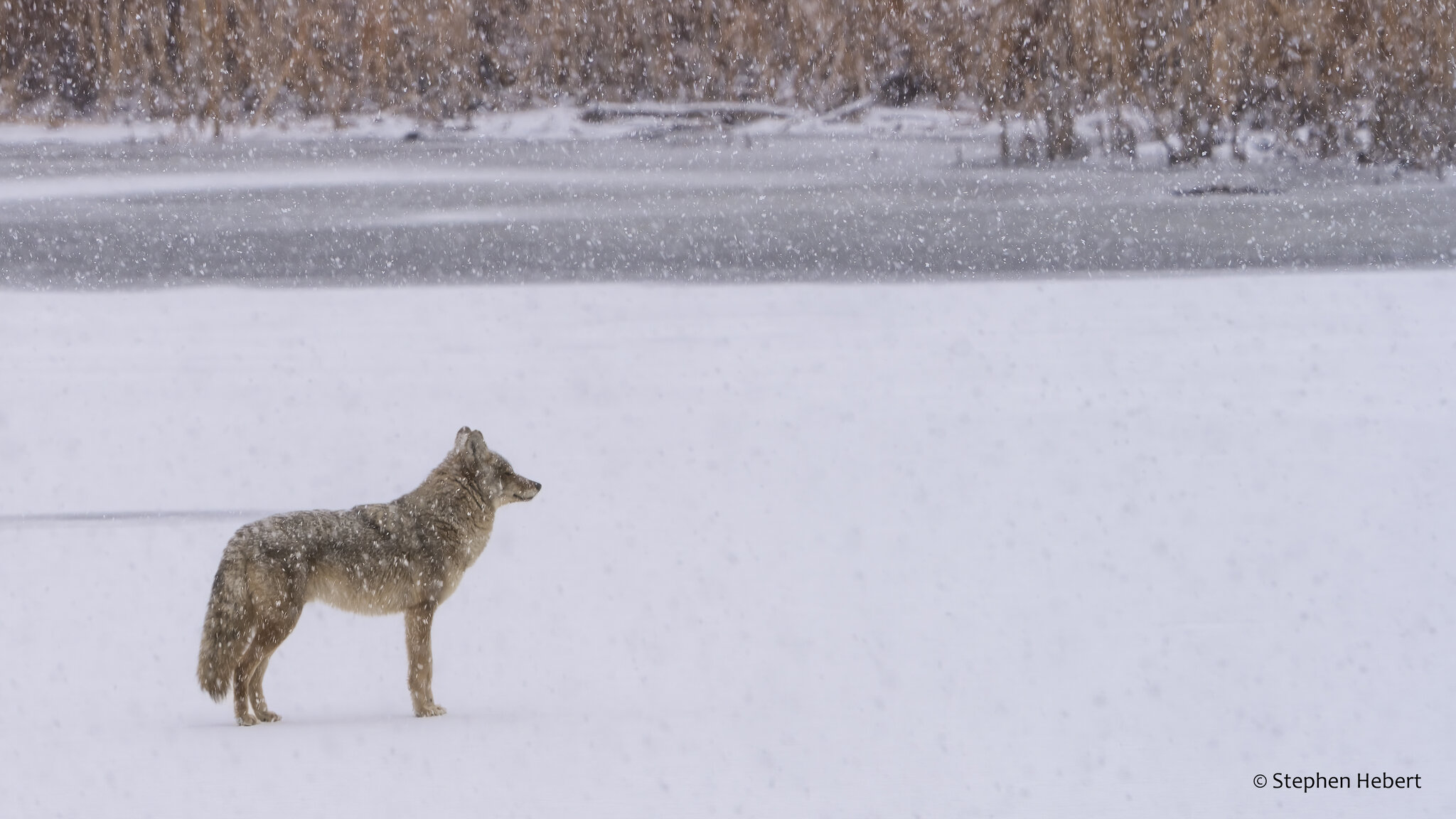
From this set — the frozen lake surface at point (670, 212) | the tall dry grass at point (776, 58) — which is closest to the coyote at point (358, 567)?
the frozen lake surface at point (670, 212)

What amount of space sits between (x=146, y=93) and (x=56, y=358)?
3167 mm

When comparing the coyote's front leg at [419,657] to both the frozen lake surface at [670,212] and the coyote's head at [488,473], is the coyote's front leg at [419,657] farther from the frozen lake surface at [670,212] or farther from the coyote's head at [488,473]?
the frozen lake surface at [670,212]

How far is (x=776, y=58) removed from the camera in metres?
10.6

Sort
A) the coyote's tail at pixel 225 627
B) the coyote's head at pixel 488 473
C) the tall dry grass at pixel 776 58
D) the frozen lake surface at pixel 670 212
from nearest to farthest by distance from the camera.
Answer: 1. the coyote's tail at pixel 225 627
2. the coyote's head at pixel 488 473
3. the tall dry grass at pixel 776 58
4. the frozen lake surface at pixel 670 212

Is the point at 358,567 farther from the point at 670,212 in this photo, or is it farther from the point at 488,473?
the point at 670,212

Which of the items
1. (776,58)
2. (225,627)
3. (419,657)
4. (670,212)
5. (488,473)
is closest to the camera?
(225,627)

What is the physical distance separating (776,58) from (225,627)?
783cm

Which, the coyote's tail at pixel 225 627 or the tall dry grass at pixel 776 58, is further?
the tall dry grass at pixel 776 58

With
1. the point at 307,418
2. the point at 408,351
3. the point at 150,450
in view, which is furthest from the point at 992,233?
the point at 150,450

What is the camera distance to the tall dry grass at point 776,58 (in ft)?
34.4

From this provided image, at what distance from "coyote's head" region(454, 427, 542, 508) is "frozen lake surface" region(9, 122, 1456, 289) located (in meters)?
6.78

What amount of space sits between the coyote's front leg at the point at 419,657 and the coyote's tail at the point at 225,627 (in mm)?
366

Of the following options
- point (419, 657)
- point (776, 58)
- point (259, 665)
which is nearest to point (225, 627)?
point (259, 665)

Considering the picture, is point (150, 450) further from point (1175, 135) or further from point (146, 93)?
point (1175, 135)
